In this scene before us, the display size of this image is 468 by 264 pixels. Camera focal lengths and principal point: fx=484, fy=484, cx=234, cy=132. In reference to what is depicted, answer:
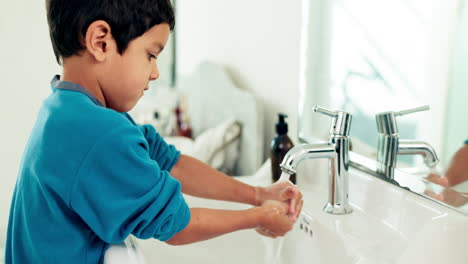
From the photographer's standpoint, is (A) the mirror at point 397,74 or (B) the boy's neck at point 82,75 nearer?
(B) the boy's neck at point 82,75

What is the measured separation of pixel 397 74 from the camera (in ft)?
3.21

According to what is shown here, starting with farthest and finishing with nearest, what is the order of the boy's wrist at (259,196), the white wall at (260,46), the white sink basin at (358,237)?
the white wall at (260,46) → the boy's wrist at (259,196) → the white sink basin at (358,237)

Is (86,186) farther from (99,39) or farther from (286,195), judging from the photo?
(286,195)

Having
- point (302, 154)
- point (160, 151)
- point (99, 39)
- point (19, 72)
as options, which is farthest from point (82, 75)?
point (19, 72)

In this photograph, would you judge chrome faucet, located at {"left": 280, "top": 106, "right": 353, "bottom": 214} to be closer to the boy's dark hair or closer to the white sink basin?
the white sink basin

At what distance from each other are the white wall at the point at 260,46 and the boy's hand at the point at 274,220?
0.45m

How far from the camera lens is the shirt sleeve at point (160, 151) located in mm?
943

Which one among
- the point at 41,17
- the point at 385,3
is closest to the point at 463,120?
the point at 385,3

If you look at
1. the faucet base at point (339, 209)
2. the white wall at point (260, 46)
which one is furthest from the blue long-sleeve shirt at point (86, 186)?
the white wall at point (260, 46)

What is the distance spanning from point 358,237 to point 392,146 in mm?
189

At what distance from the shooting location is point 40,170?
2.19ft

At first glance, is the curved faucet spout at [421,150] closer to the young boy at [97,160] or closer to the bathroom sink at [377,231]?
the bathroom sink at [377,231]

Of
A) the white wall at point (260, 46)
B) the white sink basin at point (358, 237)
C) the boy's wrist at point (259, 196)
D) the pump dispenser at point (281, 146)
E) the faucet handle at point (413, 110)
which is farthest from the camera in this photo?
the white wall at point (260, 46)

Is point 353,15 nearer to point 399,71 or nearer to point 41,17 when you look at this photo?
point 399,71
